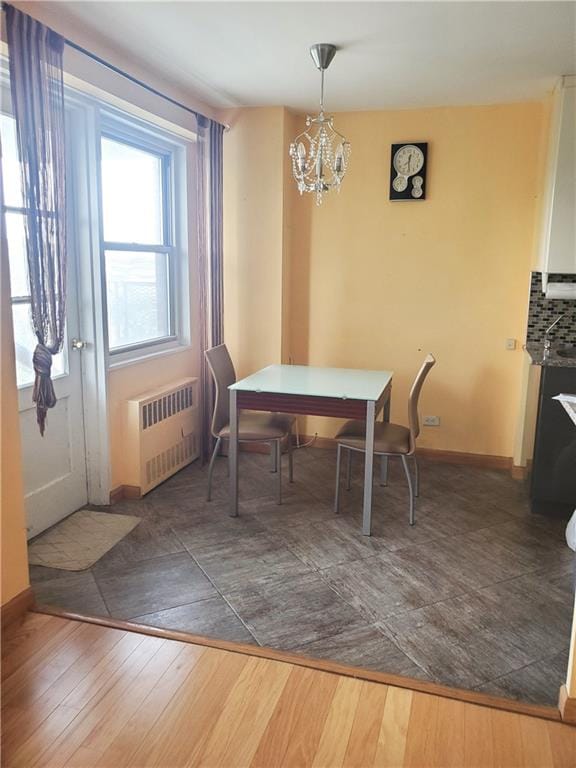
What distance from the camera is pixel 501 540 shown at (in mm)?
3150

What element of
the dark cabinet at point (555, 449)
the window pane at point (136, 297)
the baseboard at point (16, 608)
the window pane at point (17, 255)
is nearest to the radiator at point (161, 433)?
the window pane at point (136, 297)

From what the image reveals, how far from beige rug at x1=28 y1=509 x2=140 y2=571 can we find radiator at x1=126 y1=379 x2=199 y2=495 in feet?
1.16

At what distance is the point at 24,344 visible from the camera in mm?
2936

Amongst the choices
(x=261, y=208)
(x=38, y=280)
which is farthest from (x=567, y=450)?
(x=38, y=280)

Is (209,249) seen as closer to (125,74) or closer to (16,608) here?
(125,74)

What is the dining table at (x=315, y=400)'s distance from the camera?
3150mm

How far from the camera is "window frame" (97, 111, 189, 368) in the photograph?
3.37 metres

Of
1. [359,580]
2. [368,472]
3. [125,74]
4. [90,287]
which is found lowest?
[359,580]

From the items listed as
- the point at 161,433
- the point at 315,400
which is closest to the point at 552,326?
the point at 315,400

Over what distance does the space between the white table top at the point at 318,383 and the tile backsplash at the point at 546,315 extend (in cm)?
110

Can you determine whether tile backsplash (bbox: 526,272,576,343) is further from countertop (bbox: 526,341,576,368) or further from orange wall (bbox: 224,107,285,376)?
orange wall (bbox: 224,107,285,376)

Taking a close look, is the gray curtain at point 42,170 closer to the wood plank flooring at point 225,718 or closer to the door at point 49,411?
the door at point 49,411

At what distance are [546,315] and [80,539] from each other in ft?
10.4

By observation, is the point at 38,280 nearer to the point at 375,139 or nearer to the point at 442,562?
the point at 442,562
